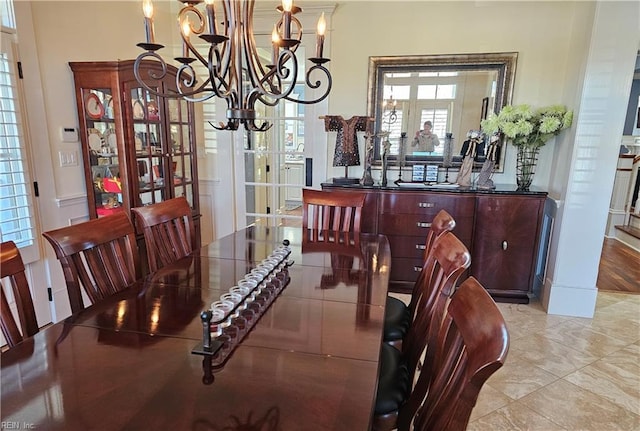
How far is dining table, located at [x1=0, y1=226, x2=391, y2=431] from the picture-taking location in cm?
81

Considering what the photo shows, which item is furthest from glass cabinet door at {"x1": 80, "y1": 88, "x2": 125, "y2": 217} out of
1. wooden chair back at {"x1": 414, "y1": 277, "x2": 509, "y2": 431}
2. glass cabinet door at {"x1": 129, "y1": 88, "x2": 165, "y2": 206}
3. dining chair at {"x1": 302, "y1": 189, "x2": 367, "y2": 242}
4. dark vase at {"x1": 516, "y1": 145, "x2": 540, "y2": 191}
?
dark vase at {"x1": 516, "y1": 145, "x2": 540, "y2": 191}

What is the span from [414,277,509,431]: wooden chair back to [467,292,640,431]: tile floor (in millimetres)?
1189

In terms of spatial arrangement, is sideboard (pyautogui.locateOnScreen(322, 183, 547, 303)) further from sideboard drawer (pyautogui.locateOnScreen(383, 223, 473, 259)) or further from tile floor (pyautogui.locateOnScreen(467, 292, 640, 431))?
Result: tile floor (pyautogui.locateOnScreen(467, 292, 640, 431))

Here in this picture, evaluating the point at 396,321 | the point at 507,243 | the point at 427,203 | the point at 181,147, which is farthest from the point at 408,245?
the point at 181,147

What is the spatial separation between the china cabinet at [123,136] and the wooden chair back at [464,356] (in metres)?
2.53

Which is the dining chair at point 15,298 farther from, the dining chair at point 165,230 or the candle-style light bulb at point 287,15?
A: the candle-style light bulb at point 287,15

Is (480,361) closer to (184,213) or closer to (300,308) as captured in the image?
(300,308)

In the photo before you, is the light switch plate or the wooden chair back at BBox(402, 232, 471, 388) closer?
the wooden chair back at BBox(402, 232, 471, 388)

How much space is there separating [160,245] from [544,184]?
322 cm

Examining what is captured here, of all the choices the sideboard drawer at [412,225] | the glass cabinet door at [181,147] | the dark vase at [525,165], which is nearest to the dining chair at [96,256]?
the glass cabinet door at [181,147]

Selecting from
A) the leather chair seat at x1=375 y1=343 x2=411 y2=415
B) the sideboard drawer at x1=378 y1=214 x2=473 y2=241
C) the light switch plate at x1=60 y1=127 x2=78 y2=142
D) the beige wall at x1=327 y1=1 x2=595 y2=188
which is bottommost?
the leather chair seat at x1=375 y1=343 x2=411 y2=415

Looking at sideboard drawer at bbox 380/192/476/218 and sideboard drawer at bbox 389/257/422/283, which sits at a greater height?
sideboard drawer at bbox 380/192/476/218

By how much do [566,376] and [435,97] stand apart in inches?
94.2

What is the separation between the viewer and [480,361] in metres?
0.71
